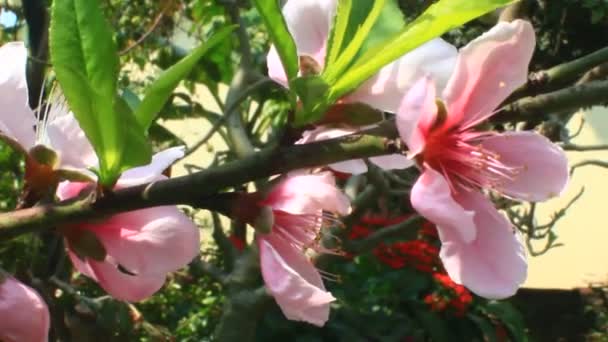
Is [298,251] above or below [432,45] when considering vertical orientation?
below

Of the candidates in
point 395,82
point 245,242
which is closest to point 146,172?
point 395,82

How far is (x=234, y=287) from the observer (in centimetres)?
288

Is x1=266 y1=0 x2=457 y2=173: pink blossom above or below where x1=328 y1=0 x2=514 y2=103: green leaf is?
below

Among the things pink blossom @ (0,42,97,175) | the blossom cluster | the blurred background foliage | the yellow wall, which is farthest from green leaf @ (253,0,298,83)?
the yellow wall

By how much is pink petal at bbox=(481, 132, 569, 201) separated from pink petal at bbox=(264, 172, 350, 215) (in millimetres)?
92

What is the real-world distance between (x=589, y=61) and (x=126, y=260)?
0.30 m

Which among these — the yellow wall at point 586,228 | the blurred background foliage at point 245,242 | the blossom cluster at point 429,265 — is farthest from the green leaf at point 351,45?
the yellow wall at point 586,228

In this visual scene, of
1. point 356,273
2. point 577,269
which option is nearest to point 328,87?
point 356,273

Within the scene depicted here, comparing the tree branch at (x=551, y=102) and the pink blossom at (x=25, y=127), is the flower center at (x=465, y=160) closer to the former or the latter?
the tree branch at (x=551, y=102)

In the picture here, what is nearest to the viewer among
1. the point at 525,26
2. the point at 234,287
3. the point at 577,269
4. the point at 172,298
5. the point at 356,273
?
the point at 525,26

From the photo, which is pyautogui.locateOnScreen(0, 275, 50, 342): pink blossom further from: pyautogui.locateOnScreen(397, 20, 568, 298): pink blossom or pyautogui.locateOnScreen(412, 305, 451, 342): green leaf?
pyautogui.locateOnScreen(412, 305, 451, 342): green leaf

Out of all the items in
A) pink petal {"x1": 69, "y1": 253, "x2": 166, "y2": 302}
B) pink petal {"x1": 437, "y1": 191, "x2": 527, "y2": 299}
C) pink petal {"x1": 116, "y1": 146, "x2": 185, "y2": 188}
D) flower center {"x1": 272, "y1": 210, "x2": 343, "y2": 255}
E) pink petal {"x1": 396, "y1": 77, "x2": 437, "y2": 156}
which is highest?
pink petal {"x1": 396, "y1": 77, "x2": 437, "y2": 156}

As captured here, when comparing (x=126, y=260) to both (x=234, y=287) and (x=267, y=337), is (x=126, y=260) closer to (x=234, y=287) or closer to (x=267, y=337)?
(x=234, y=287)

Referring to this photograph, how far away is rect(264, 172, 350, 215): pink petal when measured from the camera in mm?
595
